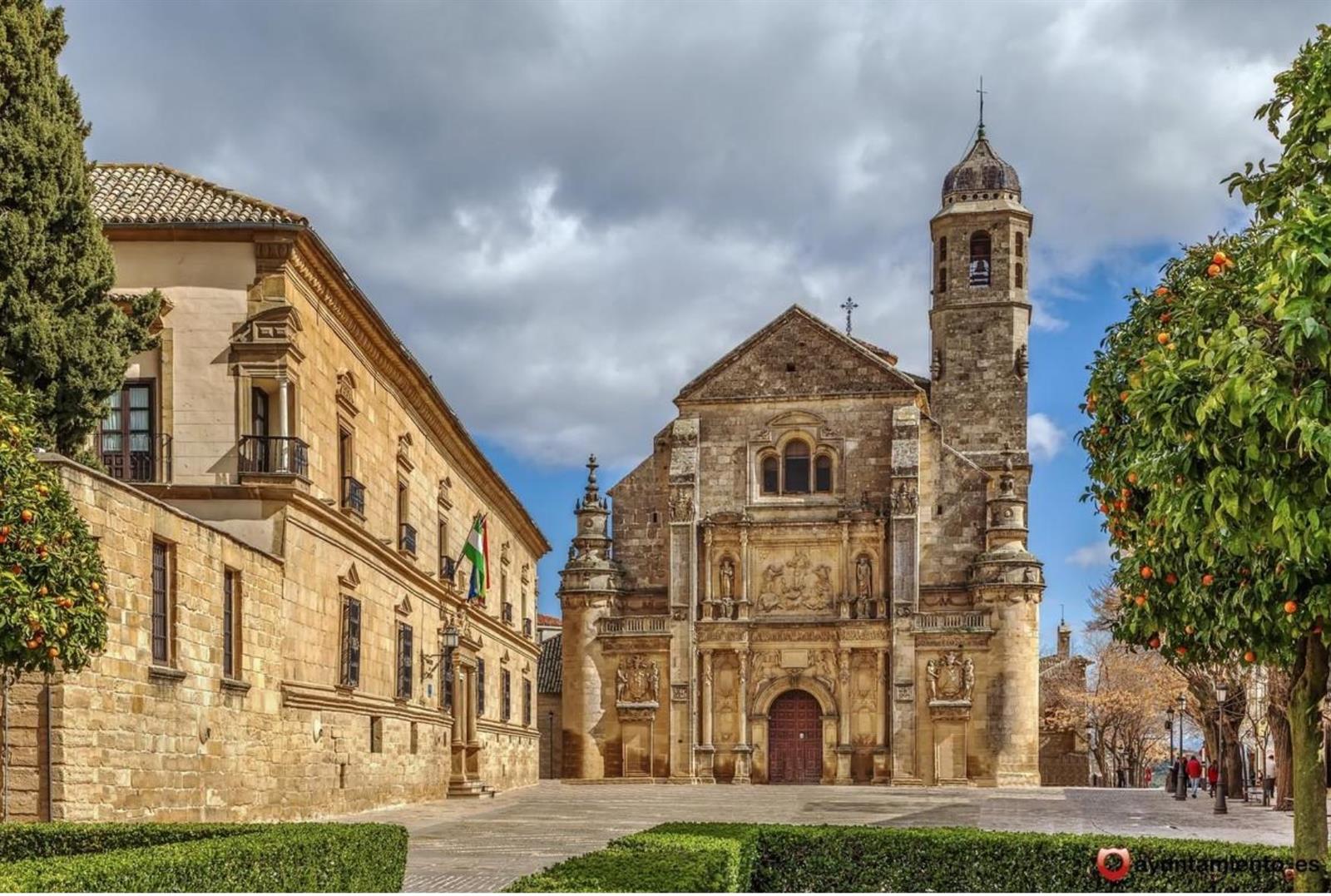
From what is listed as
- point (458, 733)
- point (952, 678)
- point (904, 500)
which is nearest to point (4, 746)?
point (458, 733)

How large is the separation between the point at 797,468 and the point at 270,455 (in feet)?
97.1

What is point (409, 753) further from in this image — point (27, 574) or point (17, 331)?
point (27, 574)

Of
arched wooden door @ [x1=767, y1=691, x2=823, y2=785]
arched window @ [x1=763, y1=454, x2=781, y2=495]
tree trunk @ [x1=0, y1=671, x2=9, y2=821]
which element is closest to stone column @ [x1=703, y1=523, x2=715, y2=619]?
arched window @ [x1=763, y1=454, x2=781, y2=495]

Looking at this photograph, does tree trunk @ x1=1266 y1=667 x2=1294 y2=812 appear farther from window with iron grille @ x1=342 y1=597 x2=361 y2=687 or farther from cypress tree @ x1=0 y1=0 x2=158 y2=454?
cypress tree @ x1=0 y1=0 x2=158 y2=454

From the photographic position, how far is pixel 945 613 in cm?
4900

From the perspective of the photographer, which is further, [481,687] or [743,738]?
[743,738]

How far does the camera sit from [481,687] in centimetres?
4172

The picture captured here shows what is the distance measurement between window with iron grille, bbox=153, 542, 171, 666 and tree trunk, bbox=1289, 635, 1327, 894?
12.2 meters

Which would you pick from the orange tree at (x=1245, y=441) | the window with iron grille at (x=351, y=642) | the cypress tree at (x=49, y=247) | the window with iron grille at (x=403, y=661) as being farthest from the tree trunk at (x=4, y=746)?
the window with iron grille at (x=403, y=661)

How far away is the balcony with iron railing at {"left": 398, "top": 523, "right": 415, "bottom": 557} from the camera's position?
32.0 metres

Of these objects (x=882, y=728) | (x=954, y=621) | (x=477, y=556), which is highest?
(x=477, y=556)

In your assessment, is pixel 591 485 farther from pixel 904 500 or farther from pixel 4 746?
pixel 4 746

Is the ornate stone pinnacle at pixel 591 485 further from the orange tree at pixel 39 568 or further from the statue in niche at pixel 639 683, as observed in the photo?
the orange tree at pixel 39 568

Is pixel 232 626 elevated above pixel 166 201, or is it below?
below
